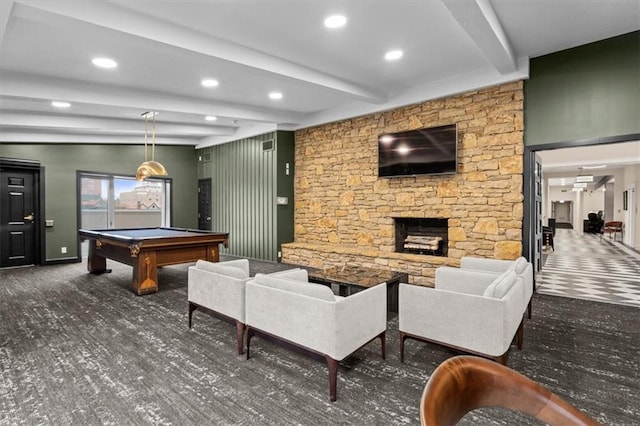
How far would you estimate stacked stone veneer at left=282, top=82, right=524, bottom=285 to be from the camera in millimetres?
4855

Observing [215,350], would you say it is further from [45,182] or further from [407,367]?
[45,182]

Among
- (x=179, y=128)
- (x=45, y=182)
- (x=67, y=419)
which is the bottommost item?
(x=67, y=419)

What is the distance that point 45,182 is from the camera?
733 cm

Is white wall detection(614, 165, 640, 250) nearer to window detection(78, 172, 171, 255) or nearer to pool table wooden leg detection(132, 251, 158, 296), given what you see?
pool table wooden leg detection(132, 251, 158, 296)

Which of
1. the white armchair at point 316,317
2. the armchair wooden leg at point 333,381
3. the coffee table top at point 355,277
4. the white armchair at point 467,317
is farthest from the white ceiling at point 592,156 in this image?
the armchair wooden leg at point 333,381

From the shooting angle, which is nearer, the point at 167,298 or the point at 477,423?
the point at 477,423

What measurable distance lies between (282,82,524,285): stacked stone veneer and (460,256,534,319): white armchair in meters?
1.08

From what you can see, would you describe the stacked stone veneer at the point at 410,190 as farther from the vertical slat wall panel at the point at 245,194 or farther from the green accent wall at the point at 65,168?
the green accent wall at the point at 65,168

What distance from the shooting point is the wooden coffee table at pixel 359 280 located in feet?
12.3

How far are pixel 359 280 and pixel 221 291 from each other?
1512 mm

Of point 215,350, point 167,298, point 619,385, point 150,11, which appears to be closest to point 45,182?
point 167,298

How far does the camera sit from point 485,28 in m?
3.23

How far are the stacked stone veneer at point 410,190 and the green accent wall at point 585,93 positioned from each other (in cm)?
24

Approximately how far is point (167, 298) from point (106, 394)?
2516 mm
